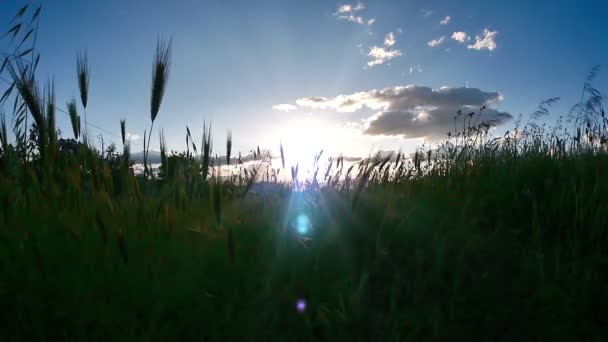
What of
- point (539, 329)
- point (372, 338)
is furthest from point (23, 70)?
point (539, 329)

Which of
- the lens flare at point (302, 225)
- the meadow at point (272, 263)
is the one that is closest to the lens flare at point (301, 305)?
the meadow at point (272, 263)

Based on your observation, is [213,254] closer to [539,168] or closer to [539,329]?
[539,329]

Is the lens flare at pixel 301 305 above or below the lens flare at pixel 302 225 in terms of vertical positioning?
below

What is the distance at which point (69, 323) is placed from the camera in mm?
1434

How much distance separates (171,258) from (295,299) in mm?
545

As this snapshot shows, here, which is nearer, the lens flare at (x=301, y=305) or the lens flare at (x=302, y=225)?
the lens flare at (x=301, y=305)

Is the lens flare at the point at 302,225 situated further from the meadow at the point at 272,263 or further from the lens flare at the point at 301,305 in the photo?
the lens flare at the point at 301,305

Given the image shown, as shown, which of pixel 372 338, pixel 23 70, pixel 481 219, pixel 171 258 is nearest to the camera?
pixel 372 338

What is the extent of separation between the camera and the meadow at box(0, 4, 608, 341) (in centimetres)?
→ 143

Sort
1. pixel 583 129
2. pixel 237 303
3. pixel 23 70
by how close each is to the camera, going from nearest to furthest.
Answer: pixel 237 303 → pixel 23 70 → pixel 583 129

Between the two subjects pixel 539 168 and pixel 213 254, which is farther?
pixel 539 168

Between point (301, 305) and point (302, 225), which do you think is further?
point (302, 225)

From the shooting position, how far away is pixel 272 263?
1.65 metres

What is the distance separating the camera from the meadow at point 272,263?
1434 mm
